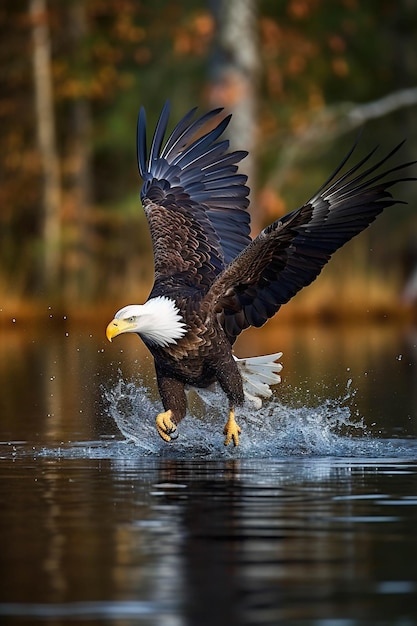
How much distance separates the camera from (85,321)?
74.1ft

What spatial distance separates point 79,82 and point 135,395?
1805 cm

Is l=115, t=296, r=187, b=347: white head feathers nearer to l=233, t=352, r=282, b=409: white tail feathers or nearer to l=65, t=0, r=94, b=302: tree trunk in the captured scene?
l=233, t=352, r=282, b=409: white tail feathers

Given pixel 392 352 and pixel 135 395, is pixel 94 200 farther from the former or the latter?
pixel 135 395

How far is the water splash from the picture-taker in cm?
866

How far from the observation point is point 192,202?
1061 cm

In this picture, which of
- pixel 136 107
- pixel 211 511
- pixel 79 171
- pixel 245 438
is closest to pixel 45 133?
pixel 79 171

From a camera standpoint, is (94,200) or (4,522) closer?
(4,522)

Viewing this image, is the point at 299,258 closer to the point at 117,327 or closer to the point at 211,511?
the point at 117,327

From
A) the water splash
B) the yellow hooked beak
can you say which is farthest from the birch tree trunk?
the yellow hooked beak

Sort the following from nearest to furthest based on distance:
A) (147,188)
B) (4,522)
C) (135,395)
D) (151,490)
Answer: (4,522), (151,490), (135,395), (147,188)

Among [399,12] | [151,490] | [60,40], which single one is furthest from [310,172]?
[151,490]

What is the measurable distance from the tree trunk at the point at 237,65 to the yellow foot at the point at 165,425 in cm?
1307

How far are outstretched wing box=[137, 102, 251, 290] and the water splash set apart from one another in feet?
2.63

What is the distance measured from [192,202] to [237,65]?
1198 cm
